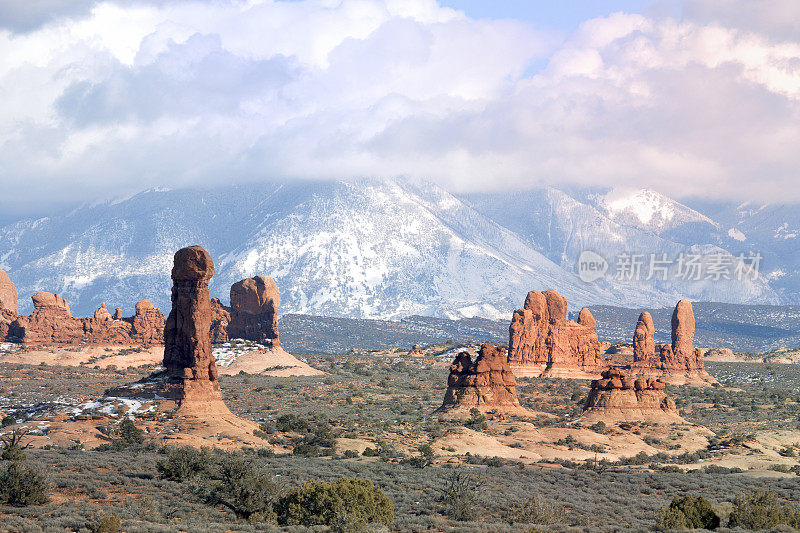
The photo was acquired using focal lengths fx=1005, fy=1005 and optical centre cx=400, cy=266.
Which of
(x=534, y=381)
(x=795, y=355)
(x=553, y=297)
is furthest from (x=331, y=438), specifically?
(x=795, y=355)

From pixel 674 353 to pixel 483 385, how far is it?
57028mm

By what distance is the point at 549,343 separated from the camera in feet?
356

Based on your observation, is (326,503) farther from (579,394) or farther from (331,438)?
(579,394)

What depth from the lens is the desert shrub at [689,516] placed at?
94.7 ft

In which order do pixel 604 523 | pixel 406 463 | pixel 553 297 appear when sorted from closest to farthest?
pixel 604 523, pixel 406 463, pixel 553 297

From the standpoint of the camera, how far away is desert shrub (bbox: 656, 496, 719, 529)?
28.9 metres

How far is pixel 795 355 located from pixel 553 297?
208 ft

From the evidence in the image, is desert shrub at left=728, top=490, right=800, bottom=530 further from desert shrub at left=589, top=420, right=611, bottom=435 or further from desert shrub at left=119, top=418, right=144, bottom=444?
desert shrub at left=589, top=420, right=611, bottom=435

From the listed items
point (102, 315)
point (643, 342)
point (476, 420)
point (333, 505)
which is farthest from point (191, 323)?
point (643, 342)

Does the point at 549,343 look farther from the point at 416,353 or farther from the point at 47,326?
the point at 47,326

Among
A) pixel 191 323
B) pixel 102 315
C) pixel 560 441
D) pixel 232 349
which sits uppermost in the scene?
pixel 102 315

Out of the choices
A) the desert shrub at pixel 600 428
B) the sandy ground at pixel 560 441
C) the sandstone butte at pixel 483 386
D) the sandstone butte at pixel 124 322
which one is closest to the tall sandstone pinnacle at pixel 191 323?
the sandy ground at pixel 560 441

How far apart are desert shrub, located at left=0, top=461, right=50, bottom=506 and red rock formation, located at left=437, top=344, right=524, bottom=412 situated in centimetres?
3848

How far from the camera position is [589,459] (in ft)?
165
